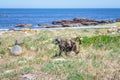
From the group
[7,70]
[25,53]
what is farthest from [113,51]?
[7,70]

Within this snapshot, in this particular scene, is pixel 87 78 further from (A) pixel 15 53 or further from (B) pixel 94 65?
(A) pixel 15 53

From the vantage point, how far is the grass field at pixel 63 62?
750 centimetres

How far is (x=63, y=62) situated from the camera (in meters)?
8.52

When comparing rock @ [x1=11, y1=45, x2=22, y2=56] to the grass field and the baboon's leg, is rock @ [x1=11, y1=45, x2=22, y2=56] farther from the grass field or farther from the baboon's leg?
the baboon's leg

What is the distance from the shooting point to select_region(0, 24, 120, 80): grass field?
7.50 metres

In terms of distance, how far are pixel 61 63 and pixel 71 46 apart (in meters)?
1.63

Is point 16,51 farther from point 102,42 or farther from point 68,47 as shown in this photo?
point 102,42

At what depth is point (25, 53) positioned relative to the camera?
33.8 ft

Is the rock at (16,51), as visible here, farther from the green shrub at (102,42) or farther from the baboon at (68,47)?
the green shrub at (102,42)

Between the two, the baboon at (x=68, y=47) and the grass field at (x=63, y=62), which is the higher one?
the baboon at (x=68, y=47)

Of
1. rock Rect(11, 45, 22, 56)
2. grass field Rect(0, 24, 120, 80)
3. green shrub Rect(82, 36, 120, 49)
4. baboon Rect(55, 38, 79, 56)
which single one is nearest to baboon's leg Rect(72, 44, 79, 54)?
baboon Rect(55, 38, 79, 56)

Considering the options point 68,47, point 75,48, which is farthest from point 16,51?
point 75,48

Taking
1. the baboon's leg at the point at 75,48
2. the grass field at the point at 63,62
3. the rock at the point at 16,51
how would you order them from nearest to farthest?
the grass field at the point at 63,62, the baboon's leg at the point at 75,48, the rock at the point at 16,51

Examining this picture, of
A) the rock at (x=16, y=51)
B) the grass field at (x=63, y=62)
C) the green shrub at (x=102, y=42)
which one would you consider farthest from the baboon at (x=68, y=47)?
the rock at (x=16, y=51)
